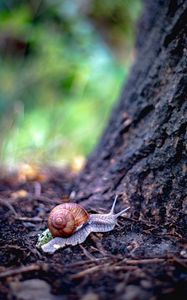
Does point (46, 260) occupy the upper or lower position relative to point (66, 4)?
lower

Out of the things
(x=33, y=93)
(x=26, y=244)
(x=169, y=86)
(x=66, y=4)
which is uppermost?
(x=66, y=4)

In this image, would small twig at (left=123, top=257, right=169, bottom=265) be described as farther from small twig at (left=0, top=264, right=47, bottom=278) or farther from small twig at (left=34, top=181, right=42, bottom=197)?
small twig at (left=34, top=181, right=42, bottom=197)

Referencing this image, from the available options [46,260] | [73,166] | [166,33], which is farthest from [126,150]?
[73,166]

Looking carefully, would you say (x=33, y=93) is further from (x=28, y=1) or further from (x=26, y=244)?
(x=26, y=244)


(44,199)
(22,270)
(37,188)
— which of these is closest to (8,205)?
(44,199)

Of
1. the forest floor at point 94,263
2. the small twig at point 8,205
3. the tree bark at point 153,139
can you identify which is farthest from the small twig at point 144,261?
the small twig at point 8,205

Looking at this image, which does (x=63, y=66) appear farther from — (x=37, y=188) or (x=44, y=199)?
(x=44, y=199)
